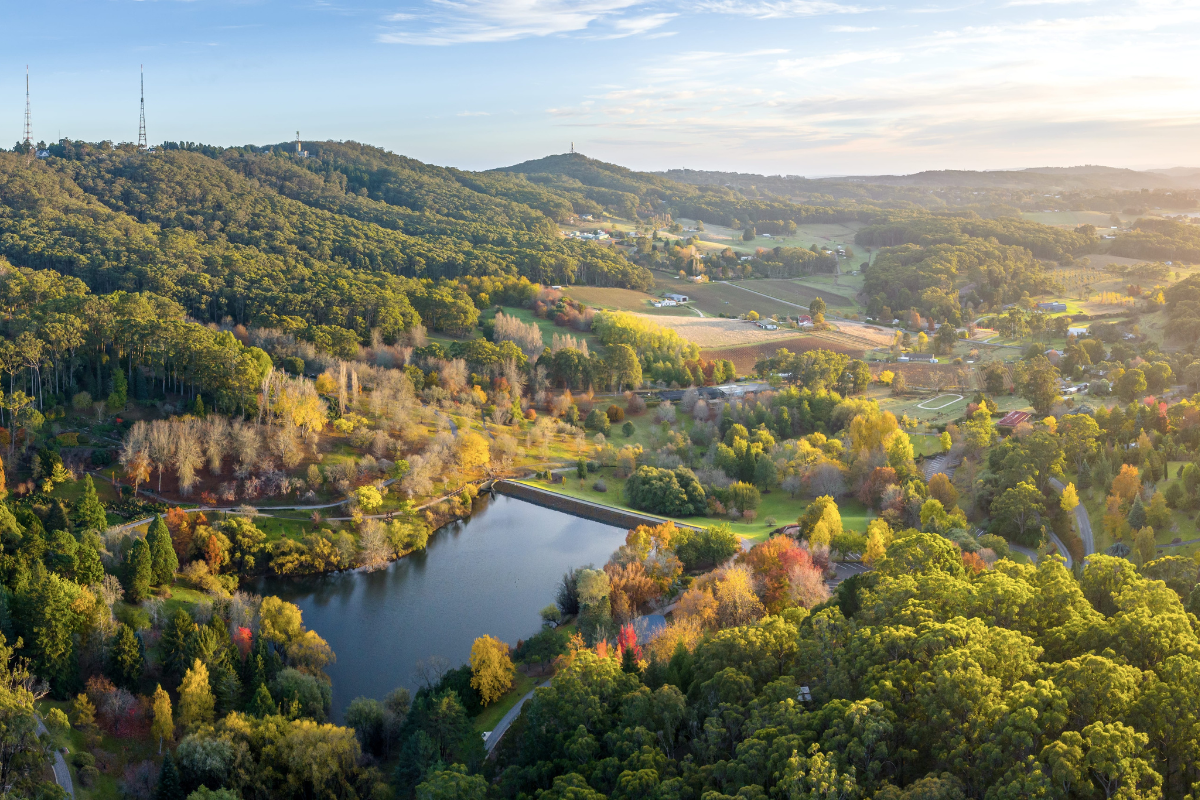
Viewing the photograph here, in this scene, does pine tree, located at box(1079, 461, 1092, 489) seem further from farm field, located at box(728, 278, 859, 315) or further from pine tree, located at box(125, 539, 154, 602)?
farm field, located at box(728, 278, 859, 315)

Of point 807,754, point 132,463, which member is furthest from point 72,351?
point 807,754

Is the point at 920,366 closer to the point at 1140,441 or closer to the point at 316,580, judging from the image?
the point at 1140,441

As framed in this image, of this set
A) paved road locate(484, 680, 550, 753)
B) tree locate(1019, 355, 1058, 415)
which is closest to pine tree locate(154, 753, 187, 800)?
paved road locate(484, 680, 550, 753)

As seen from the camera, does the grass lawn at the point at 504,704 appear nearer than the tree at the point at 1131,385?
Yes

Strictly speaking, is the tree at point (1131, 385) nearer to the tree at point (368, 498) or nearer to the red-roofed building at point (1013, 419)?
the red-roofed building at point (1013, 419)

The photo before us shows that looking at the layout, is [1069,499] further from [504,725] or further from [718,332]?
[718,332]

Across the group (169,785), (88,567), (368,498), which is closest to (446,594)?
(368,498)

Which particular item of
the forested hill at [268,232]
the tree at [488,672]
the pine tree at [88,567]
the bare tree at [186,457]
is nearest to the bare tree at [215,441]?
the bare tree at [186,457]
